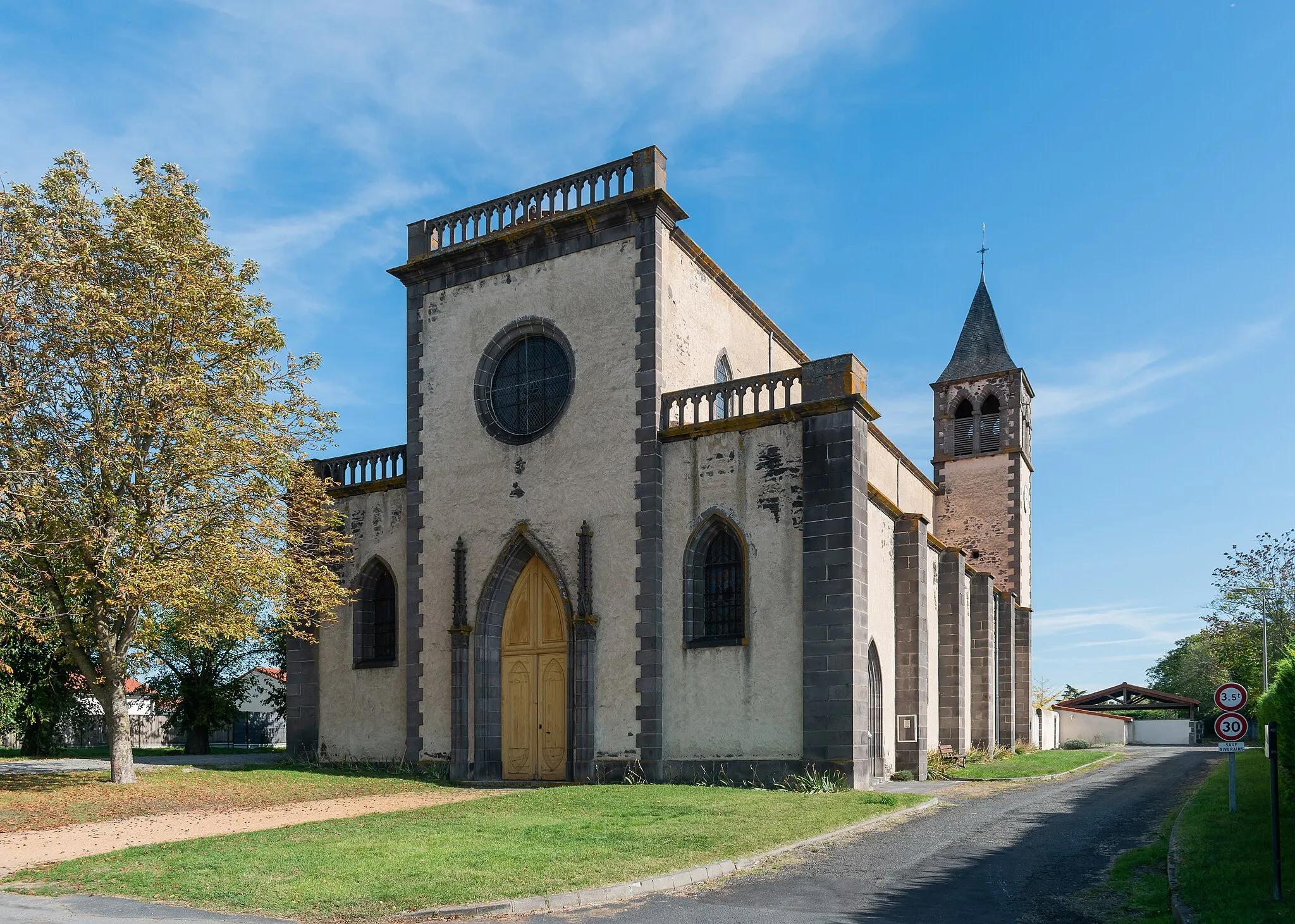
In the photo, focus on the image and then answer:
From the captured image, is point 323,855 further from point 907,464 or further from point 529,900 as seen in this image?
point 907,464

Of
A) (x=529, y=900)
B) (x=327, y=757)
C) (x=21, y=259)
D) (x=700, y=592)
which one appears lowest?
(x=327, y=757)

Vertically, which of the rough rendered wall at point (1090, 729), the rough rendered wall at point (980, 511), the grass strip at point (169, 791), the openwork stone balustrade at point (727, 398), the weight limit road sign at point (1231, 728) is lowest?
the rough rendered wall at point (1090, 729)

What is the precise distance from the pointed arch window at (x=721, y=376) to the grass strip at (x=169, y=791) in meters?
9.39

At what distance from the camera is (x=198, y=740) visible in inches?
1383

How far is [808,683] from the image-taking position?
1817cm

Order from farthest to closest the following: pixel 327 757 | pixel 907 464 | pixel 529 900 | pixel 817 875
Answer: pixel 907 464 < pixel 327 757 < pixel 817 875 < pixel 529 900

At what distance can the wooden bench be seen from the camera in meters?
25.0

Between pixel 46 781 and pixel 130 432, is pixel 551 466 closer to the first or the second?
pixel 130 432

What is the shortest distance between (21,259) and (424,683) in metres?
11.1

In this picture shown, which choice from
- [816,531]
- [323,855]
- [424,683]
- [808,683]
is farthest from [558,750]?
[323,855]

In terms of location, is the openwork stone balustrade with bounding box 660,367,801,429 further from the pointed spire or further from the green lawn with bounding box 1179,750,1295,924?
the pointed spire

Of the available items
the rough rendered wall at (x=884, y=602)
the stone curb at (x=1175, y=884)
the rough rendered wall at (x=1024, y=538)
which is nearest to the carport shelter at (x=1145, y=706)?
the rough rendered wall at (x=1024, y=538)

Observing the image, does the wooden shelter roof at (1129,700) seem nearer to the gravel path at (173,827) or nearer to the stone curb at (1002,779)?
the stone curb at (1002,779)

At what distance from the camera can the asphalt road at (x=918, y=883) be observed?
8.63 m
